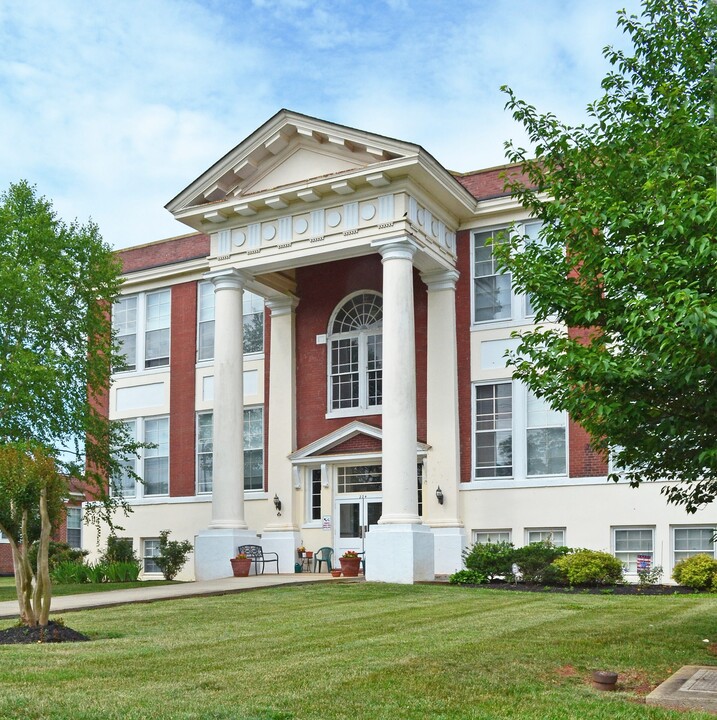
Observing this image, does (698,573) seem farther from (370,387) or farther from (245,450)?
(245,450)

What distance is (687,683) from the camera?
8453 millimetres

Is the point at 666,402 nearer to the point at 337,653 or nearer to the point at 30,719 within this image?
the point at 337,653

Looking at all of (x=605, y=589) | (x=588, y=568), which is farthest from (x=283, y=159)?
(x=605, y=589)

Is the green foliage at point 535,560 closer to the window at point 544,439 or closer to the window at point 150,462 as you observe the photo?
the window at point 544,439

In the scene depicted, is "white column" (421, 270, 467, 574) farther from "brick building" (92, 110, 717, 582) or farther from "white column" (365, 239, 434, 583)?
"white column" (365, 239, 434, 583)

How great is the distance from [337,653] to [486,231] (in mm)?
17304

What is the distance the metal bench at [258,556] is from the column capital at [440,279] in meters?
8.18

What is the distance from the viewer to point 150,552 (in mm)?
30547

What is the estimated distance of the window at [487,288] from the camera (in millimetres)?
25469

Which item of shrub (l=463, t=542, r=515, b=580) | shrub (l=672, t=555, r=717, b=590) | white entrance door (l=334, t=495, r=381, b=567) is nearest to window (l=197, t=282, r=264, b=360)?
white entrance door (l=334, t=495, r=381, b=567)

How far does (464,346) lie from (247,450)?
756 cm

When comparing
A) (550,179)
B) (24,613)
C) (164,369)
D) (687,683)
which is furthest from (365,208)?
(687,683)

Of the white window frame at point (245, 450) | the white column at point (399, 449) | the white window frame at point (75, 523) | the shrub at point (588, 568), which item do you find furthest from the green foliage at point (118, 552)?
the white window frame at point (75, 523)

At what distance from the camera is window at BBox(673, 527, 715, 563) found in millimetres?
22750
